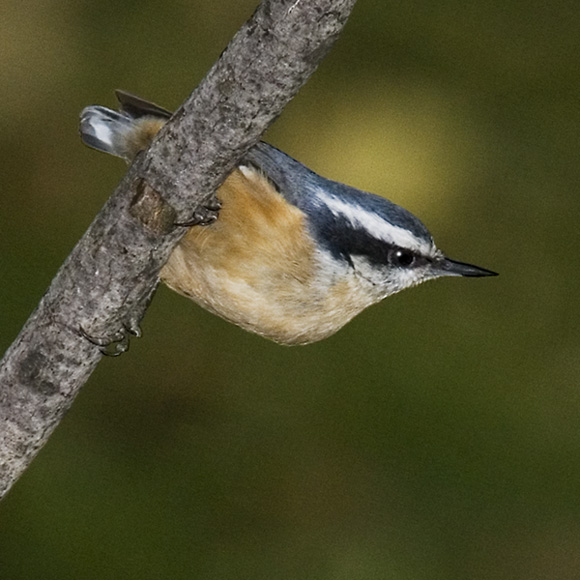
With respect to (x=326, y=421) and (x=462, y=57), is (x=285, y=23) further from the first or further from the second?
(x=462, y=57)

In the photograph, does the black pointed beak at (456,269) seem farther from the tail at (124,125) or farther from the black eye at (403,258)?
the tail at (124,125)

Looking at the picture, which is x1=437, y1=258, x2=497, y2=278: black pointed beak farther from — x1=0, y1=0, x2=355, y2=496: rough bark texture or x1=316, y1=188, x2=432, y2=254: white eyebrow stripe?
x1=0, y1=0, x2=355, y2=496: rough bark texture

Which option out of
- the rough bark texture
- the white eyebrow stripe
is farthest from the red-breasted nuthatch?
the rough bark texture

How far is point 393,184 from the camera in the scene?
2.42m

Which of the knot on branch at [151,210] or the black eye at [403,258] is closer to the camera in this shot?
the knot on branch at [151,210]

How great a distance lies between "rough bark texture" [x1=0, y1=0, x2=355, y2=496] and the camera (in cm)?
117

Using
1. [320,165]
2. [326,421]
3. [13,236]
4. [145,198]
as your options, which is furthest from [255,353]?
[145,198]

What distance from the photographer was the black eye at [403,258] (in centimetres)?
172

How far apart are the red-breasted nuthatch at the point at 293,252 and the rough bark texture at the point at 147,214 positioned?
0.53 ft

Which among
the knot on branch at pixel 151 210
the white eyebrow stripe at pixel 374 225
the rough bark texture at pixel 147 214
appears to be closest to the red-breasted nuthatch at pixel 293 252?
the white eyebrow stripe at pixel 374 225

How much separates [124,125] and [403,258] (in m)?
0.55

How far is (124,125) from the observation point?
183 centimetres

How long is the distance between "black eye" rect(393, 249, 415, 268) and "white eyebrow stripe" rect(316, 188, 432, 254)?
12 millimetres

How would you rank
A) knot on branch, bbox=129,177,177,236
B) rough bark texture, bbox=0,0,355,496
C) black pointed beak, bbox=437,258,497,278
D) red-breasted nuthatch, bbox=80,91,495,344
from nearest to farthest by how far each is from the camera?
1. rough bark texture, bbox=0,0,355,496
2. knot on branch, bbox=129,177,177,236
3. red-breasted nuthatch, bbox=80,91,495,344
4. black pointed beak, bbox=437,258,497,278
